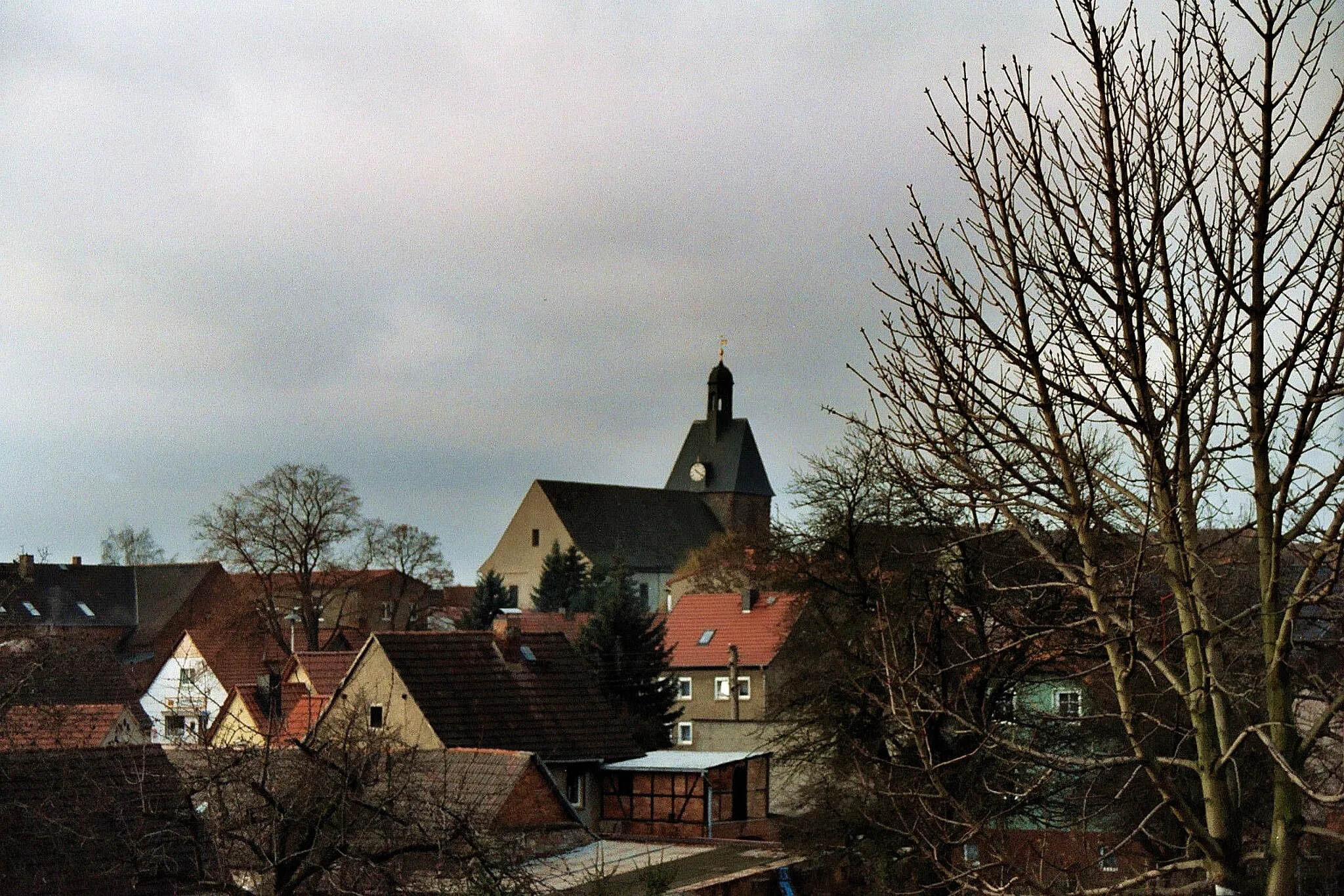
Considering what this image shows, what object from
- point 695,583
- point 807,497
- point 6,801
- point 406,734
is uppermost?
point 695,583

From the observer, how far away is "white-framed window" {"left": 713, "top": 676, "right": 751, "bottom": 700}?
50.8 m

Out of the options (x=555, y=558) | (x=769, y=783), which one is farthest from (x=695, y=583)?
(x=769, y=783)

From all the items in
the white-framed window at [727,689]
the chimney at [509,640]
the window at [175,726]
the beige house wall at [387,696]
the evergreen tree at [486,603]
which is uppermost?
the evergreen tree at [486,603]

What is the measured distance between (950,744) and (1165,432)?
61.2 feet

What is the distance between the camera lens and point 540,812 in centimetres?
2706

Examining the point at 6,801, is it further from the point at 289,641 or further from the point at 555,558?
the point at 555,558

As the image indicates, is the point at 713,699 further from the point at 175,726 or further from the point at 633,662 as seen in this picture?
the point at 175,726

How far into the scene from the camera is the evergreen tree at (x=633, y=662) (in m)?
46.2

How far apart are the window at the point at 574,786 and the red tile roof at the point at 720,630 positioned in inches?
656

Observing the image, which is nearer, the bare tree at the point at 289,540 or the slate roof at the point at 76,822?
the slate roof at the point at 76,822

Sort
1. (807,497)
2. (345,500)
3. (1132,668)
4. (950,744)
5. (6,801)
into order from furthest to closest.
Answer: (345,500) < (807,497) < (950,744) < (6,801) < (1132,668)

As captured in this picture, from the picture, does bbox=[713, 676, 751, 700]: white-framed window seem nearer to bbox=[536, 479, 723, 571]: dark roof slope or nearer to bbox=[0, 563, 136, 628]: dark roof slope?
bbox=[0, 563, 136, 628]: dark roof slope

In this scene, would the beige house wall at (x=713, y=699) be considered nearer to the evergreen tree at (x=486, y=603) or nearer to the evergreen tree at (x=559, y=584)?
the evergreen tree at (x=486, y=603)

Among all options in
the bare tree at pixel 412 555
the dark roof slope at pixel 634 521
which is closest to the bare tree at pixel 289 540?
the bare tree at pixel 412 555
